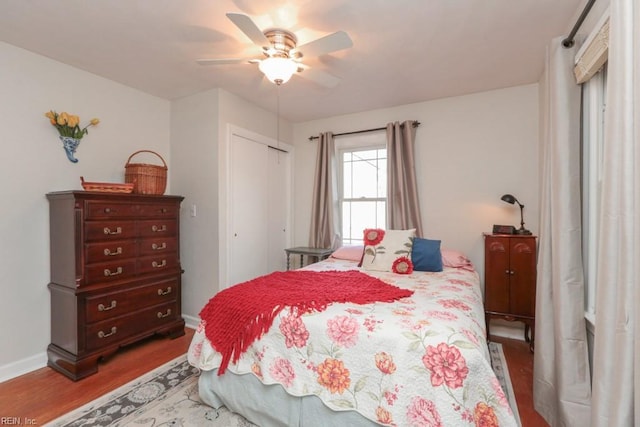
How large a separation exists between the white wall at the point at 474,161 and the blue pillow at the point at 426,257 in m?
0.70

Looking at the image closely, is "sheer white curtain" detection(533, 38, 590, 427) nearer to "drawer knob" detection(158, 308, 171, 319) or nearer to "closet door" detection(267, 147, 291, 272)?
"closet door" detection(267, 147, 291, 272)

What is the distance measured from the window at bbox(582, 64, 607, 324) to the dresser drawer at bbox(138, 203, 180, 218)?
10.5ft

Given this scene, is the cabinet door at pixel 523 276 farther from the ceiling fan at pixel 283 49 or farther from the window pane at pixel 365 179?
the ceiling fan at pixel 283 49

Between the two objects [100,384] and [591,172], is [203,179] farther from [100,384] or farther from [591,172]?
[591,172]

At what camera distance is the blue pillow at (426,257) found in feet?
8.30

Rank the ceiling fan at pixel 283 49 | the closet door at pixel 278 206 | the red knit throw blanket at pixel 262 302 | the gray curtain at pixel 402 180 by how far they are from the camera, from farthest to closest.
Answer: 1. the closet door at pixel 278 206
2. the gray curtain at pixel 402 180
3. the ceiling fan at pixel 283 49
4. the red knit throw blanket at pixel 262 302

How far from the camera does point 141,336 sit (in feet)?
8.38

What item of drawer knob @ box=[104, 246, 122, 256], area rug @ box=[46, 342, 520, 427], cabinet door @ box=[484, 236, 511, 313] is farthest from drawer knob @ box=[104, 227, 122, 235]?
cabinet door @ box=[484, 236, 511, 313]

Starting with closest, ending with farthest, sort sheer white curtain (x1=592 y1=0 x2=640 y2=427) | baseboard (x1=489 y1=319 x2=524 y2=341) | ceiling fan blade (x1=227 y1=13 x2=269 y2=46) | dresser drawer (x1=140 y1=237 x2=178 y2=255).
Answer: sheer white curtain (x1=592 y1=0 x2=640 y2=427), ceiling fan blade (x1=227 y1=13 x2=269 y2=46), dresser drawer (x1=140 y1=237 x2=178 y2=255), baseboard (x1=489 y1=319 x2=524 y2=341)

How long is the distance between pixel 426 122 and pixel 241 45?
2.13m

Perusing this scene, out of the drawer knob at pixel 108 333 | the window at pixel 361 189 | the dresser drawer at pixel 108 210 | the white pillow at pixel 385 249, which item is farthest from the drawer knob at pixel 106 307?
the window at pixel 361 189

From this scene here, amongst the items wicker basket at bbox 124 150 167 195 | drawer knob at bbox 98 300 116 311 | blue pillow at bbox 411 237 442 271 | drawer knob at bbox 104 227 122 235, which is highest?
wicker basket at bbox 124 150 167 195

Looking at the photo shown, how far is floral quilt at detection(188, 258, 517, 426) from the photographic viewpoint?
1.16 meters

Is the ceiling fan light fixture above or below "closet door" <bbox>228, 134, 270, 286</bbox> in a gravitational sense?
above
